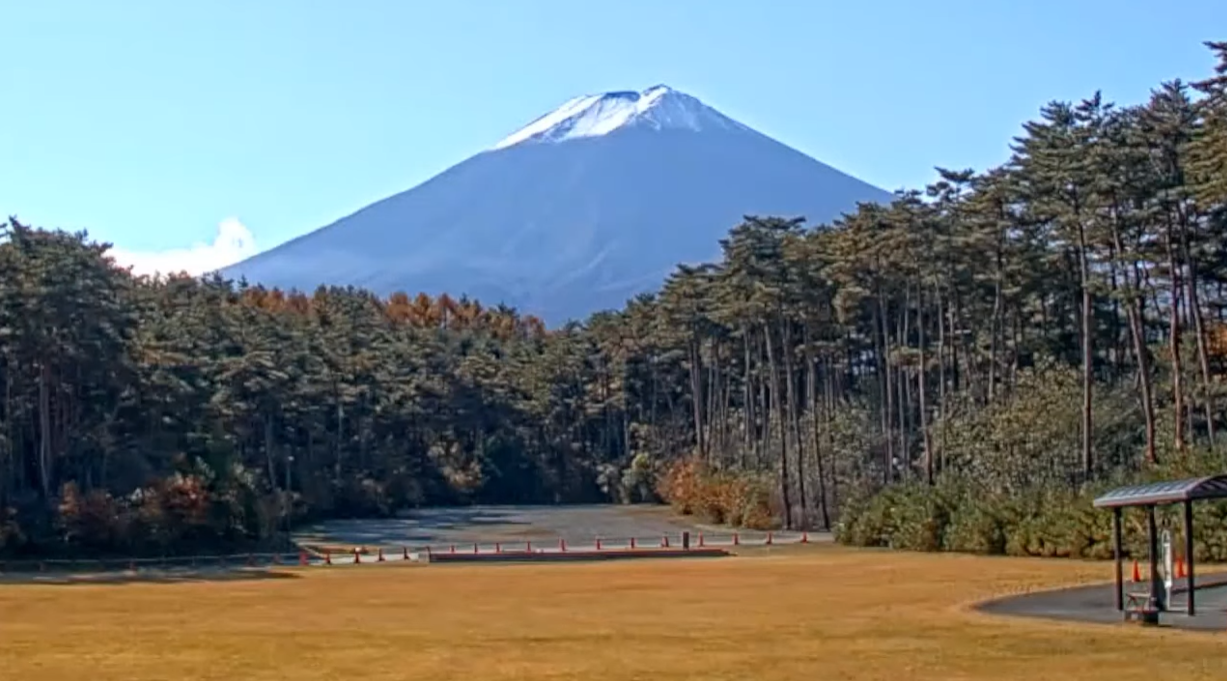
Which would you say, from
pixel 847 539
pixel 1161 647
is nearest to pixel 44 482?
pixel 847 539

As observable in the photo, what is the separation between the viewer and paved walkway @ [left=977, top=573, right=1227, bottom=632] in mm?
23672

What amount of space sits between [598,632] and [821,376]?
6976 cm

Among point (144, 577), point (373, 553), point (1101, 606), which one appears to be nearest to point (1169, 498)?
point (1101, 606)

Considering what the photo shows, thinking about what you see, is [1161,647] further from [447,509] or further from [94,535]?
[447,509]

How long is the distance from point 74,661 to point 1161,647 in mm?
12972

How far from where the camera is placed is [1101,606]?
26922 millimetres

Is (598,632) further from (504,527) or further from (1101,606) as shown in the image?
(504,527)

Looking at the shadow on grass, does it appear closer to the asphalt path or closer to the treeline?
the treeline

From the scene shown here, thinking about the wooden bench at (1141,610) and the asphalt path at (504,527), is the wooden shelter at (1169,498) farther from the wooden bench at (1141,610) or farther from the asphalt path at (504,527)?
the asphalt path at (504,527)

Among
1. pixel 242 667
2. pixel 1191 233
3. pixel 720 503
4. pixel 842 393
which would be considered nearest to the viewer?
pixel 242 667

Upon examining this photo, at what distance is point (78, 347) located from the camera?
5875cm

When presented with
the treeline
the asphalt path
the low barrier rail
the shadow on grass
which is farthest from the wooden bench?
the asphalt path

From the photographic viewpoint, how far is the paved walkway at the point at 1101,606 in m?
23.7

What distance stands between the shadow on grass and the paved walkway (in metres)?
22.8
